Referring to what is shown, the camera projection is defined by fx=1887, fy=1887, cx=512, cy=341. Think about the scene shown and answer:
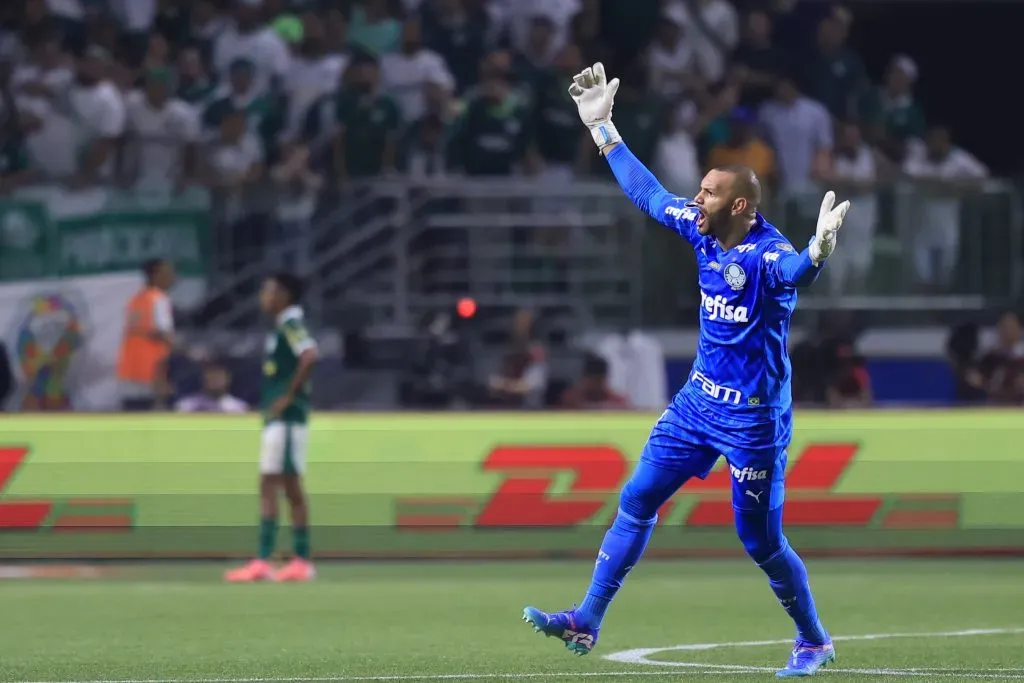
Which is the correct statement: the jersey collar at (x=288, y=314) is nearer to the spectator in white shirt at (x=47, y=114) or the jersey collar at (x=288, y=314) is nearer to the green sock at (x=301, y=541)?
the green sock at (x=301, y=541)

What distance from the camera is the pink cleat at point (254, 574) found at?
1442cm

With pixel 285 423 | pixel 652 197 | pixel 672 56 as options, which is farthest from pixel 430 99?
pixel 652 197

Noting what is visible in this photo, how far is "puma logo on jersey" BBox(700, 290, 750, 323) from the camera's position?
327 inches

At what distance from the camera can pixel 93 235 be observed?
746 inches

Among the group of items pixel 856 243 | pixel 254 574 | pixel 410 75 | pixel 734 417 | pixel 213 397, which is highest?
pixel 410 75

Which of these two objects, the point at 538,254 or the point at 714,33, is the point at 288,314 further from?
the point at 714,33


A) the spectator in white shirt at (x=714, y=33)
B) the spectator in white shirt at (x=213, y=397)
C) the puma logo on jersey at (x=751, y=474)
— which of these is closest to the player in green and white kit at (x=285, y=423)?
the spectator in white shirt at (x=213, y=397)

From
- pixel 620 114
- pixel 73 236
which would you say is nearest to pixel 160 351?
pixel 73 236

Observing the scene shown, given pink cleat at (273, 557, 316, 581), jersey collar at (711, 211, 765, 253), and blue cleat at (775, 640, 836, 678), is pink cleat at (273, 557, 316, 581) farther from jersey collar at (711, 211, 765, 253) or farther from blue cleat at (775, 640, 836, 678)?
jersey collar at (711, 211, 765, 253)

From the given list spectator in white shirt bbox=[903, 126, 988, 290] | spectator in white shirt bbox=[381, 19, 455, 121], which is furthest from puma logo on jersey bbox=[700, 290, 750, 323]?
spectator in white shirt bbox=[381, 19, 455, 121]

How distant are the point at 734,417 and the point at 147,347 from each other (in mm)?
11115

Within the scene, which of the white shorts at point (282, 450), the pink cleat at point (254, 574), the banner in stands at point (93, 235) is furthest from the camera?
the banner in stands at point (93, 235)

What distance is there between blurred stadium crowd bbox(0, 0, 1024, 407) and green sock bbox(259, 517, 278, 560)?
4352 mm

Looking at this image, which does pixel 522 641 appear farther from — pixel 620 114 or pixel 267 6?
pixel 267 6
